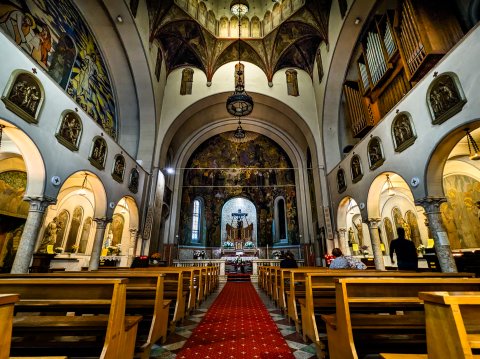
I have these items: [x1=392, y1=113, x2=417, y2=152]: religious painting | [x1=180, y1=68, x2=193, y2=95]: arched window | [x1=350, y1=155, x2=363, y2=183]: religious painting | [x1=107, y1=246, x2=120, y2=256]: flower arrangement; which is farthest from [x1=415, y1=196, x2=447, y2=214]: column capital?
[x1=180, y1=68, x2=193, y2=95]: arched window

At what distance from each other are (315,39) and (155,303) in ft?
47.8

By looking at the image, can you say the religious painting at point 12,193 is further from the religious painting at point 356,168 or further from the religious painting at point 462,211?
the religious painting at point 462,211

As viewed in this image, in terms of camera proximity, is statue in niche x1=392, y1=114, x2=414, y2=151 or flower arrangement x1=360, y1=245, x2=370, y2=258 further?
flower arrangement x1=360, y1=245, x2=370, y2=258

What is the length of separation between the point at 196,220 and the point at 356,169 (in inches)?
513

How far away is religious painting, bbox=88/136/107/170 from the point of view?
282 inches

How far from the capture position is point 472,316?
1.33 m

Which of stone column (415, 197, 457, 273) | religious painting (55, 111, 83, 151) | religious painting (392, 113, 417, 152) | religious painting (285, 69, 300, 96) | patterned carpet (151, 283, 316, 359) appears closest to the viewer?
patterned carpet (151, 283, 316, 359)

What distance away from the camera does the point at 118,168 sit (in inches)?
344

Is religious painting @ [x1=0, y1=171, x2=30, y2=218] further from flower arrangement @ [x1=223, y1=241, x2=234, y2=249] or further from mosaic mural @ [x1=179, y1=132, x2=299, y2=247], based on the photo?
flower arrangement @ [x1=223, y1=241, x2=234, y2=249]

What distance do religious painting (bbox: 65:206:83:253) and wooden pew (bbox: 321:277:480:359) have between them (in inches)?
447

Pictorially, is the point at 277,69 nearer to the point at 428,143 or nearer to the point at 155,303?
the point at 428,143

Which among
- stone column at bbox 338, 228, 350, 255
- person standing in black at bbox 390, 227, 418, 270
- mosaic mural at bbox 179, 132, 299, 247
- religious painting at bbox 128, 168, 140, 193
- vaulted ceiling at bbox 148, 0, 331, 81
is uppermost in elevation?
vaulted ceiling at bbox 148, 0, 331, 81

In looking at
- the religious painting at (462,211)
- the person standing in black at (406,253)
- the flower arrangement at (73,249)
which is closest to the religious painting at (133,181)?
the flower arrangement at (73,249)

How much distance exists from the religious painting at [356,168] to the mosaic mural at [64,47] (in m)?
9.95
